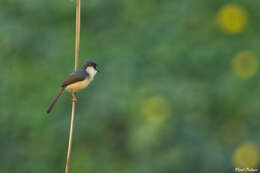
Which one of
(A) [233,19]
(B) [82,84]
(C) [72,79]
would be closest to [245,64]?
(A) [233,19]

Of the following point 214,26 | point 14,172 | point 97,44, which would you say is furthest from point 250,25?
point 14,172

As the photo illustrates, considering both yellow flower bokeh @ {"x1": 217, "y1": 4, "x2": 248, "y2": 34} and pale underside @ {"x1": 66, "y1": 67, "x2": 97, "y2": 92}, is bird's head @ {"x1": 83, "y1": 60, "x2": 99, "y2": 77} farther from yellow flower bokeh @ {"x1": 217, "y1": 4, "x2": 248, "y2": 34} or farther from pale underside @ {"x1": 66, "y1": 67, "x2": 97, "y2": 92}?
yellow flower bokeh @ {"x1": 217, "y1": 4, "x2": 248, "y2": 34}

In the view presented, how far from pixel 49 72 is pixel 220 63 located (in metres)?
1.86

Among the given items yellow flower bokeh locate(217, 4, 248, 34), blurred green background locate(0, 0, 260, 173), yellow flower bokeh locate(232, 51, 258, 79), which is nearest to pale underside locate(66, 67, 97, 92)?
blurred green background locate(0, 0, 260, 173)

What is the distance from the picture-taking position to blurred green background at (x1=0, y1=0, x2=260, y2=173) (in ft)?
17.0

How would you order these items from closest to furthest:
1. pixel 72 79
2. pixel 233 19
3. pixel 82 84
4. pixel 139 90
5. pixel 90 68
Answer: pixel 72 79 < pixel 82 84 < pixel 90 68 < pixel 139 90 < pixel 233 19

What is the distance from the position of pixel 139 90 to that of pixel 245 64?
3.96 feet

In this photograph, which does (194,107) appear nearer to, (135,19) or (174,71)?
(174,71)

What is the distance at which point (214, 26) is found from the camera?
6.30 m

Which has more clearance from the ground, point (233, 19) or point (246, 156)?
point (233, 19)

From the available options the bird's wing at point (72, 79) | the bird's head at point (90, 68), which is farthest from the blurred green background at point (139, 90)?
the bird's wing at point (72, 79)

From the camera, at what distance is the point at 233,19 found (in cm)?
623

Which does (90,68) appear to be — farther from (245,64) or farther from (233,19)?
(233,19)

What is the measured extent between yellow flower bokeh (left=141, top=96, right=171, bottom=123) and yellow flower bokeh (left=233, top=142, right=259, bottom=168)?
764 mm
